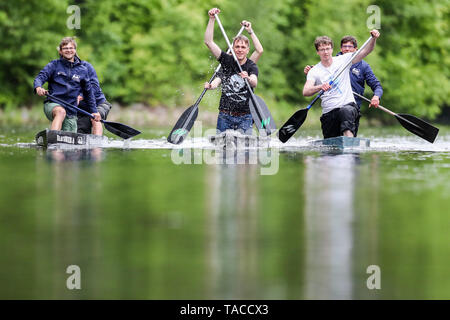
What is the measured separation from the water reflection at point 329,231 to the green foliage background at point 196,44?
2308 centimetres

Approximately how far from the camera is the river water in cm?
481

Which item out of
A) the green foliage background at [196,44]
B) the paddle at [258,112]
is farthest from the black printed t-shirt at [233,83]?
the green foliage background at [196,44]

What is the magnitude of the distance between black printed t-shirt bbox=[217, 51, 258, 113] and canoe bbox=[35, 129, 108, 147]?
2316 millimetres

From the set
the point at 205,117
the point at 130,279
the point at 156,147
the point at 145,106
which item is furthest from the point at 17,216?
the point at 145,106

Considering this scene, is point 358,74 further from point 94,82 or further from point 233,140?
point 94,82

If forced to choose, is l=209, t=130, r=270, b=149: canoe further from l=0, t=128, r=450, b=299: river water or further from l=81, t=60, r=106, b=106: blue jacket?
l=0, t=128, r=450, b=299: river water

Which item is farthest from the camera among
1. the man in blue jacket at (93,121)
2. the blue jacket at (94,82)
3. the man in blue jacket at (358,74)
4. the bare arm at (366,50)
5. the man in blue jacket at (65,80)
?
the man in blue jacket at (93,121)

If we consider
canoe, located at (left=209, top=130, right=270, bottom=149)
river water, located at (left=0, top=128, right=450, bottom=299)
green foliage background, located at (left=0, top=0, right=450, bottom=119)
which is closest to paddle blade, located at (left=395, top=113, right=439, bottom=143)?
canoe, located at (left=209, top=130, right=270, bottom=149)

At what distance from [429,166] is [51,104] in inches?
223

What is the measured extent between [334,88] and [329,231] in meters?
7.45

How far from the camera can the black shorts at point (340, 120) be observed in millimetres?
13367

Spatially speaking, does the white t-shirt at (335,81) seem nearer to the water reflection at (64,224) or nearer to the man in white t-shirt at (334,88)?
the man in white t-shirt at (334,88)

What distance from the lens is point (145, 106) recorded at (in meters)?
35.6

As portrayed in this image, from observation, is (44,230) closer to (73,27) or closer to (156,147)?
(156,147)
